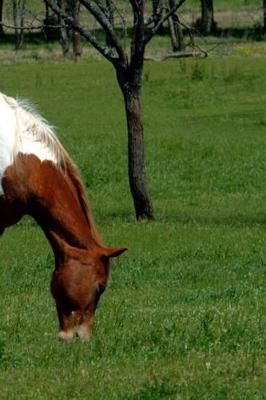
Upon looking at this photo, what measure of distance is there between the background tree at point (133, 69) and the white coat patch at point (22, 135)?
36.3 feet

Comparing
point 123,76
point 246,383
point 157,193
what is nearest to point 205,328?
point 246,383

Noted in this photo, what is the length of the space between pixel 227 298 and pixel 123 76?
30.0 feet

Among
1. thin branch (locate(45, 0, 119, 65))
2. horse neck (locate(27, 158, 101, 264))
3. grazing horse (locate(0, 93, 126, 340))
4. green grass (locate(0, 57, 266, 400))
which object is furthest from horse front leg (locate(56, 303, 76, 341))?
thin branch (locate(45, 0, 119, 65))

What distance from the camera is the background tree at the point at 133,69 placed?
20.1m

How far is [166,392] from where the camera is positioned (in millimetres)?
7395

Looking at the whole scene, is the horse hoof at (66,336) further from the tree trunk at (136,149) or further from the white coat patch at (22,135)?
the tree trunk at (136,149)

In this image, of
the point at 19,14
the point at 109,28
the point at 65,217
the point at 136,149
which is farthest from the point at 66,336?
the point at 19,14

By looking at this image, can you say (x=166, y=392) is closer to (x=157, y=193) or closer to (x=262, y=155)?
(x=157, y=193)

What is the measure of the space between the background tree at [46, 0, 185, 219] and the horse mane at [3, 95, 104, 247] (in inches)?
433

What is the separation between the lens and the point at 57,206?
8945 millimetres

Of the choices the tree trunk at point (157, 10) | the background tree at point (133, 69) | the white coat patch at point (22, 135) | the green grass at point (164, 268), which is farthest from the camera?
the tree trunk at point (157, 10)

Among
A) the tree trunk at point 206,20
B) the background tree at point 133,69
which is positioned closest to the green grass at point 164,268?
the background tree at point 133,69

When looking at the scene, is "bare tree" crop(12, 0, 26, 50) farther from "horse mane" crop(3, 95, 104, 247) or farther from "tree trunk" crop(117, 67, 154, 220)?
"horse mane" crop(3, 95, 104, 247)

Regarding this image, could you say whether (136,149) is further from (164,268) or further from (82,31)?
(164,268)
